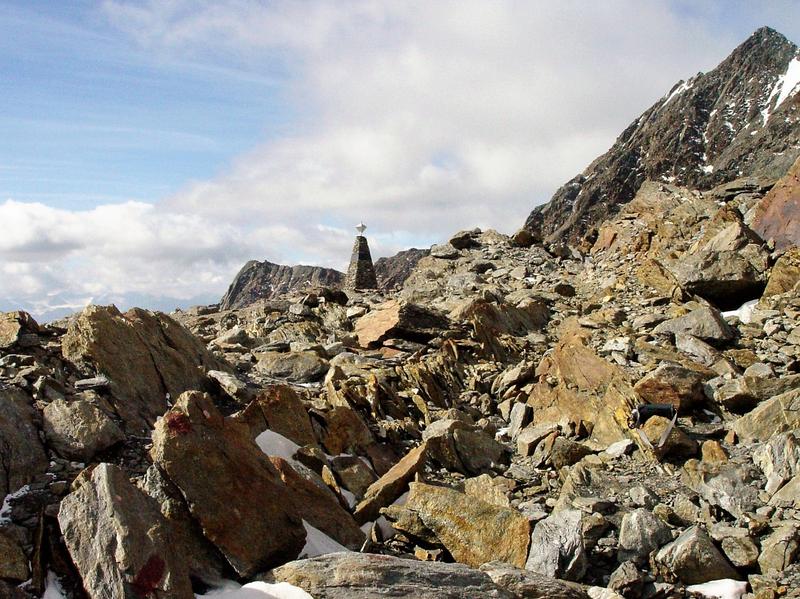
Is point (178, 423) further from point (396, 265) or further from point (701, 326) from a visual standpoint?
point (396, 265)

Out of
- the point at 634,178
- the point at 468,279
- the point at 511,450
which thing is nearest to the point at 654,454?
the point at 511,450

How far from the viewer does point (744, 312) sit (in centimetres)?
2058

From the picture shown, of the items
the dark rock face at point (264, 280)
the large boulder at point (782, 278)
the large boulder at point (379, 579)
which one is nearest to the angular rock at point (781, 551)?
the large boulder at point (379, 579)

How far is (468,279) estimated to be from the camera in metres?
34.0

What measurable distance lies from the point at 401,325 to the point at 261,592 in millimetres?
15638

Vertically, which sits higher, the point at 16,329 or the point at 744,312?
Result: the point at 16,329

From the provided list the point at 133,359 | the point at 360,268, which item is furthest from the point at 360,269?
the point at 133,359

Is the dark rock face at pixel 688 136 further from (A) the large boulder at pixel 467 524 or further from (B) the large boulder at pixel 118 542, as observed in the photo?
(B) the large boulder at pixel 118 542

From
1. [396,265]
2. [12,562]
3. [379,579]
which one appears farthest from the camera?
[396,265]

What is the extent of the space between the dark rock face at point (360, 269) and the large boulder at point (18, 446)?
2859 centimetres

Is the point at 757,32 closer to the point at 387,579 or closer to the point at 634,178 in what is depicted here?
the point at 634,178

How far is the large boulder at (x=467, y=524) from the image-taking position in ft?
29.7

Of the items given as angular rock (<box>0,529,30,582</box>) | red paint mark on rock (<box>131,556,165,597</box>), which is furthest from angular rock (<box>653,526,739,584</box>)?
angular rock (<box>0,529,30,582</box>)

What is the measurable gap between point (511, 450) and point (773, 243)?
16609 millimetres
